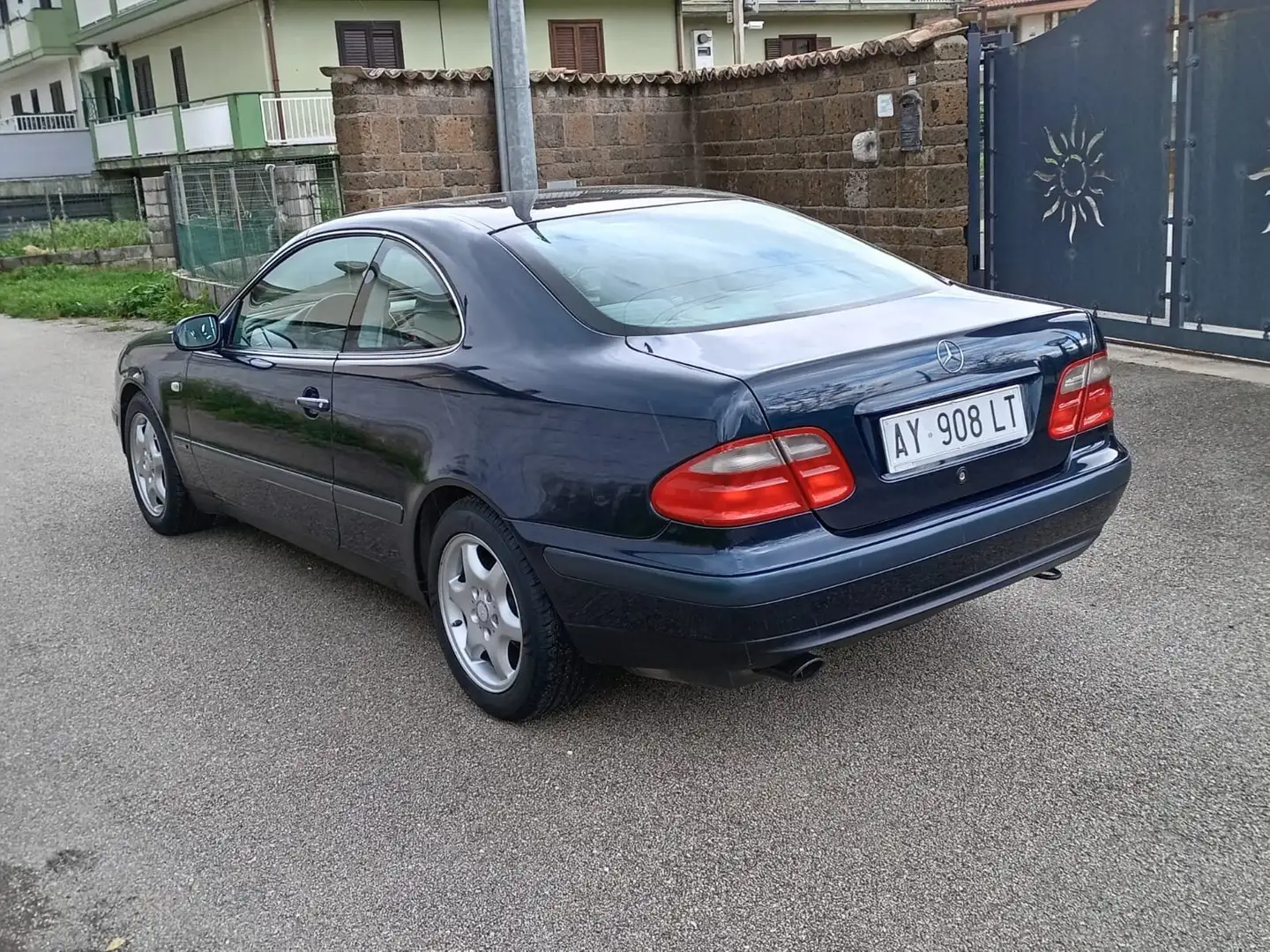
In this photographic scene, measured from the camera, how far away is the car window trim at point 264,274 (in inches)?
174

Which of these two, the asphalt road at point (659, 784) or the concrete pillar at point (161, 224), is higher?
the concrete pillar at point (161, 224)

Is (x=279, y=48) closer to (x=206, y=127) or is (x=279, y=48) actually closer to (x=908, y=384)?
(x=206, y=127)

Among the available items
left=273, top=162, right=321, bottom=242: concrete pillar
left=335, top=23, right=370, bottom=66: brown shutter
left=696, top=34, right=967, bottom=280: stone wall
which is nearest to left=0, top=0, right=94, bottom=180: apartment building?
left=335, top=23, right=370, bottom=66: brown shutter

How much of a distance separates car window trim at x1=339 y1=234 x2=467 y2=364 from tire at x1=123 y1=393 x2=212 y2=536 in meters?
1.80

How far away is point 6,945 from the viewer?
2.91 metres

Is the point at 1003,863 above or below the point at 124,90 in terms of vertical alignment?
below

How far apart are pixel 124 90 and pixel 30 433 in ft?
90.8

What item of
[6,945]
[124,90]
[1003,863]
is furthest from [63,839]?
[124,90]

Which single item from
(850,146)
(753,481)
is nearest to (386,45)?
(850,146)

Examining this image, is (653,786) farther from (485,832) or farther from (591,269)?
(591,269)

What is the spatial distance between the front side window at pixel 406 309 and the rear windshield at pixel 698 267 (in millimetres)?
290

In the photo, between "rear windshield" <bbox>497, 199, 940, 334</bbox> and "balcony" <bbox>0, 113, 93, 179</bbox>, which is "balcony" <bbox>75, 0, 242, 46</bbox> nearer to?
"balcony" <bbox>0, 113, 93, 179</bbox>

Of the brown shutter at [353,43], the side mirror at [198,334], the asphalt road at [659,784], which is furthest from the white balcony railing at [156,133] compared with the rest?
the asphalt road at [659,784]

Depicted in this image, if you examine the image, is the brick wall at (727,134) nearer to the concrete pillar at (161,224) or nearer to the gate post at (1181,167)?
the gate post at (1181,167)
